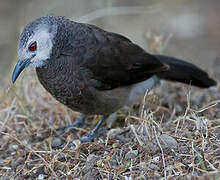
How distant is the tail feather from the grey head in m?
1.85

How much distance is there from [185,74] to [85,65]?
177 centimetres

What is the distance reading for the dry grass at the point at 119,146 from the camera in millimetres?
3861

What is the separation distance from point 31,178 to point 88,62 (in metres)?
1.59

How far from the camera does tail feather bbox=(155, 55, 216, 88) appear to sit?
19.0 feet

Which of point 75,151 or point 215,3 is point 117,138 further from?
point 215,3

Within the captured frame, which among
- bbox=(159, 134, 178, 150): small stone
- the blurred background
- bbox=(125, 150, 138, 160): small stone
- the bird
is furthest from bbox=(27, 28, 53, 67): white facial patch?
the blurred background

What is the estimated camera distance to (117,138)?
480 centimetres

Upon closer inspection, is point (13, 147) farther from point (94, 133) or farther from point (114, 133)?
point (114, 133)

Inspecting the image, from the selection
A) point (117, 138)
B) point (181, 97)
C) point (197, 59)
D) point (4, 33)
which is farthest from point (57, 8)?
point (117, 138)

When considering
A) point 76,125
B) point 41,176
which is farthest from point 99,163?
point 76,125

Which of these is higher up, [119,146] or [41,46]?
[41,46]

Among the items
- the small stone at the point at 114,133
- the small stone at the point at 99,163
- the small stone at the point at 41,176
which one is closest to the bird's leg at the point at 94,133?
Answer: the small stone at the point at 114,133

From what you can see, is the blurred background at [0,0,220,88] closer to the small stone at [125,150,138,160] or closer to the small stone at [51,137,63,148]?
the small stone at [51,137,63,148]

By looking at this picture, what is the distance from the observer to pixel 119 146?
4.49 m
